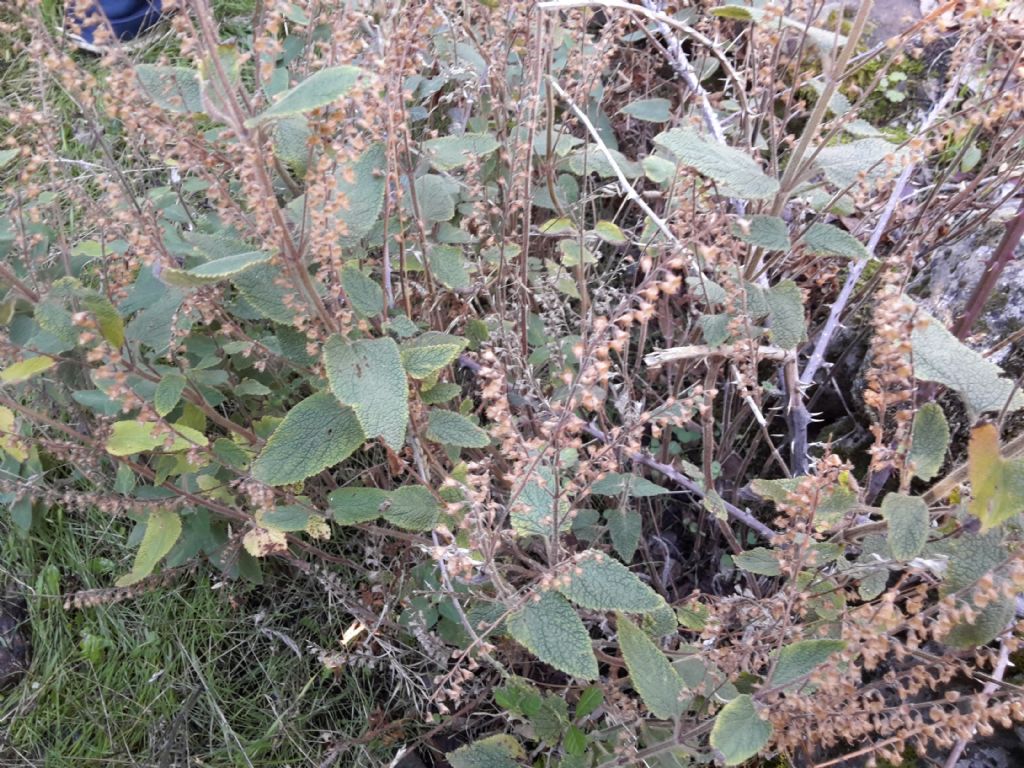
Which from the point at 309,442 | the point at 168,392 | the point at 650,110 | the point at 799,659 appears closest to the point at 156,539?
the point at 168,392

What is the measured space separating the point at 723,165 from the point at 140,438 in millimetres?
1043

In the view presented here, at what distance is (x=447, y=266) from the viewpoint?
1.50 m

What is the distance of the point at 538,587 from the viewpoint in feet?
3.65

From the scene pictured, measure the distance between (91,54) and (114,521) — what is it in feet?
6.71

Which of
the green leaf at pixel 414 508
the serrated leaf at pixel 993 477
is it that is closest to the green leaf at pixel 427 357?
the green leaf at pixel 414 508

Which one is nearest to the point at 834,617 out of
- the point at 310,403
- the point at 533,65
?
the point at 310,403

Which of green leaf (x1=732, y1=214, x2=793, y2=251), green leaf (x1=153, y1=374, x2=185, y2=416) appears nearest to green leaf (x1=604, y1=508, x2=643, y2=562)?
green leaf (x1=732, y1=214, x2=793, y2=251)

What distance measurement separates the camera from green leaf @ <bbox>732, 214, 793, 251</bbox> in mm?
1188

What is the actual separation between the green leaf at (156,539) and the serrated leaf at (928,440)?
1.26m

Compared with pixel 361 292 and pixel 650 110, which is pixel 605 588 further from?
pixel 650 110

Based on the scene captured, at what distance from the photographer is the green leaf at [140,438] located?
4.44ft

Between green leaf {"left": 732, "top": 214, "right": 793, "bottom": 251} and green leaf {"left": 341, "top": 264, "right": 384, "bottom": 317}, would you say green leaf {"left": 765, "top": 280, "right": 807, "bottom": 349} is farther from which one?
green leaf {"left": 341, "top": 264, "right": 384, "bottom": 317}

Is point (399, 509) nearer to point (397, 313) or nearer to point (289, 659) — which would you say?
point (397, 313)

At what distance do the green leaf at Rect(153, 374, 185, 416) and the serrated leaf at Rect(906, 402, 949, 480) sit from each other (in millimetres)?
1108
